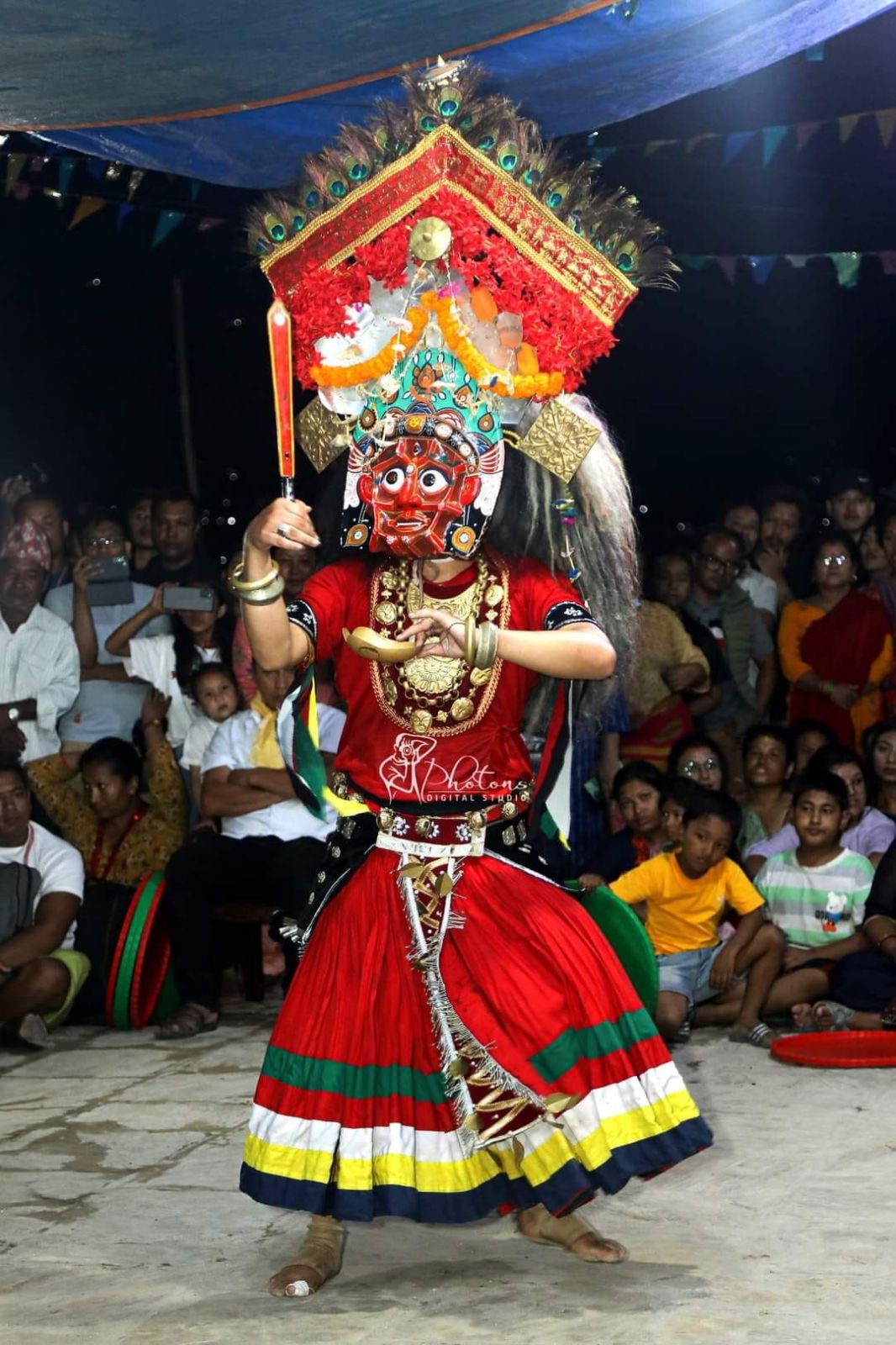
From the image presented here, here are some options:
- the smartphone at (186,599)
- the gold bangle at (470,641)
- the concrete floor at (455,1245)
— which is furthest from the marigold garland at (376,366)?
the smartphone at (186,599)

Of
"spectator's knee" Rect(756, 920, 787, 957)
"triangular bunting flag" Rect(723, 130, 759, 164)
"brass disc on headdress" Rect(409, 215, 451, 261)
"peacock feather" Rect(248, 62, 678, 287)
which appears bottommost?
"spectator's knee" Rect(756, 920, 787, 957)

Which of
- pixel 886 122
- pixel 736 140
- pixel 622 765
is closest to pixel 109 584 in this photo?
pixel 622 765

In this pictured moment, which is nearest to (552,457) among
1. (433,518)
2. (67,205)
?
(433,518)

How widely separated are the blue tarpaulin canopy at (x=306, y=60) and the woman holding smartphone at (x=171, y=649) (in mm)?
2185

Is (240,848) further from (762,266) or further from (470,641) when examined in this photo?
(762,266)

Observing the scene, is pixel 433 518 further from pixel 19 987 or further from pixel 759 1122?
pixel 19 987

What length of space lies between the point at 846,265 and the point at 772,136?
1.14 meters

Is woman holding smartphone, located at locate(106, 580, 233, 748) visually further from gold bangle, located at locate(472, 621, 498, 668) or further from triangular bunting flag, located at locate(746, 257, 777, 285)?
gold bangle, located at locate(472, 621, 498, 668)

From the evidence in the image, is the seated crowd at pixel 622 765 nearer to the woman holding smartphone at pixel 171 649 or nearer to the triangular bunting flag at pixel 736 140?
the woman holding smartphone at pixel 171 649

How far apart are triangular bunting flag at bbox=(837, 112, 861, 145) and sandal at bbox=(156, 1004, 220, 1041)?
4.25 m

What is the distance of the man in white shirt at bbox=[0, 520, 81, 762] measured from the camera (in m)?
6.81

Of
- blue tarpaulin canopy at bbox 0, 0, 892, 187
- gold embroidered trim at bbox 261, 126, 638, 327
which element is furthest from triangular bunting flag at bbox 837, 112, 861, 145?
gold embroidered trim at bbox 261, 126, 638, 327

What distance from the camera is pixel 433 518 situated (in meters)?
3.49

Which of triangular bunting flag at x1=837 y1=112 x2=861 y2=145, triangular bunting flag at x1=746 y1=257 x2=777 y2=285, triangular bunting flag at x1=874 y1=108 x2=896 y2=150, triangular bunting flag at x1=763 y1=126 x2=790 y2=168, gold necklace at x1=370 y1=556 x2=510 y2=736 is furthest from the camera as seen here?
triangular bunting flag at x1=746 y1=257 x2=777 y2=285
